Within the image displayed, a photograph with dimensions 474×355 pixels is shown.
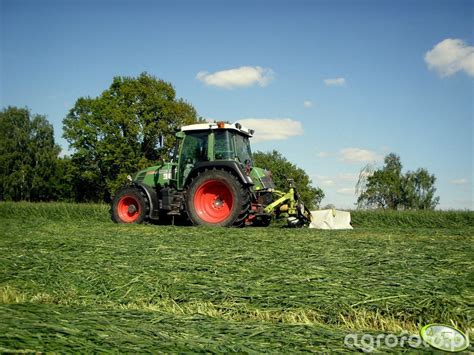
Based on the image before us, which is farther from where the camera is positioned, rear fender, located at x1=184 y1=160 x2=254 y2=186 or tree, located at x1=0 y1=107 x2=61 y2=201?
tree, located at x1=0 y1=107 x2=61 y2=201

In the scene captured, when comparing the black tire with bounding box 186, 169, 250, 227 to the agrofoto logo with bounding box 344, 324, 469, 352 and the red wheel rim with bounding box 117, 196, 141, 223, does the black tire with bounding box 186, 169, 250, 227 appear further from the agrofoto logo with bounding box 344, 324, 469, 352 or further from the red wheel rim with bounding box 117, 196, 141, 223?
the agrofoto logo with bounding box 344, 324, 469, 352

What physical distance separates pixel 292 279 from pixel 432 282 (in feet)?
3.45

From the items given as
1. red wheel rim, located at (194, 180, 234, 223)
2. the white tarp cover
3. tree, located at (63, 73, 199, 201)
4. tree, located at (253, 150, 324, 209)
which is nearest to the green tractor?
red wheel rim, located at (194, 180, 234, 223)

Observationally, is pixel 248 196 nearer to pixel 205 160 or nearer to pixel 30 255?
pixel 205 160

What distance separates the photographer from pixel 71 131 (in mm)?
31531

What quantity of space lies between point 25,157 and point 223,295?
152ft

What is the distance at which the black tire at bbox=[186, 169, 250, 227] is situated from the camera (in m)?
8.67

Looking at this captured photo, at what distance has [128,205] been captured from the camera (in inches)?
412

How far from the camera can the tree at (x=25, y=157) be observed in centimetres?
4219

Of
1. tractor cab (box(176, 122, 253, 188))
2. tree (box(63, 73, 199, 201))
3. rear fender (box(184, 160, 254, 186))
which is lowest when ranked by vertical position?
rear fender (box(184, 160, 254, 186))

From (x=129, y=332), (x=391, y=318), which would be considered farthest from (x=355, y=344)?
(x=129, y=332)

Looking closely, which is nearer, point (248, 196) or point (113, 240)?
point (113, 240)

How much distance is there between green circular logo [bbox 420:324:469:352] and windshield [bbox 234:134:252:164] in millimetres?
7627

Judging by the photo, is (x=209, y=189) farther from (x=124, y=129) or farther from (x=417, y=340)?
(x=124, y=129)
